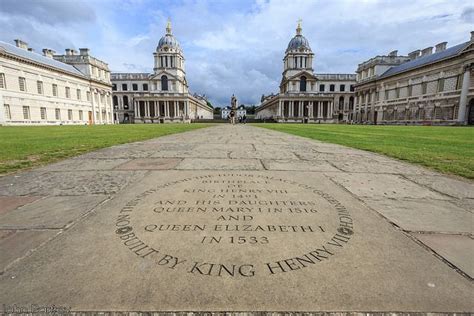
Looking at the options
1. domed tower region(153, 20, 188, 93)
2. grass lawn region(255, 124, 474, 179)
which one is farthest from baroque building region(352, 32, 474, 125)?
domed tower region(153, 20, 188, 93)

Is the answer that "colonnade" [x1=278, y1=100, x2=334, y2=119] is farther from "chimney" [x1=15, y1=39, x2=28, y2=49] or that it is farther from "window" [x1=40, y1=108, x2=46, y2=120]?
"chimney" [x1=15, y1=39, x2=28, y2=49]

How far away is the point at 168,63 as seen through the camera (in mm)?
88562

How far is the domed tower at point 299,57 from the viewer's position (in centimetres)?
8594

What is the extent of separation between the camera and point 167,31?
8944 centimetres

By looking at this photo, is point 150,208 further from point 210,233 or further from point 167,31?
point 167,31

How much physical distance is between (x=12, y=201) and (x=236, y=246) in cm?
288

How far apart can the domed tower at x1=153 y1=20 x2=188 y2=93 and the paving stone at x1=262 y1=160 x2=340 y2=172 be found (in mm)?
88916

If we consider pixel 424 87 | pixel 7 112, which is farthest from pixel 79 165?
pixel 424 87

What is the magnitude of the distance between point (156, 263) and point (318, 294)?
1.04 metres

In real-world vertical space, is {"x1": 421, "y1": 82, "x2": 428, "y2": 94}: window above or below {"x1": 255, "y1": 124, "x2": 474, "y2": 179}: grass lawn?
above

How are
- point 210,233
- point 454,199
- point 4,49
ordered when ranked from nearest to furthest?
point 210,233 → point 454,199 → point 4,49

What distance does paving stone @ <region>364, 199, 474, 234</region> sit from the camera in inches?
91.4

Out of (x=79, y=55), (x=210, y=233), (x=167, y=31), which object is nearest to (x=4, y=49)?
(x=79, y=55)

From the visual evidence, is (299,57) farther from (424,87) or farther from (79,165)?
(79,165)
